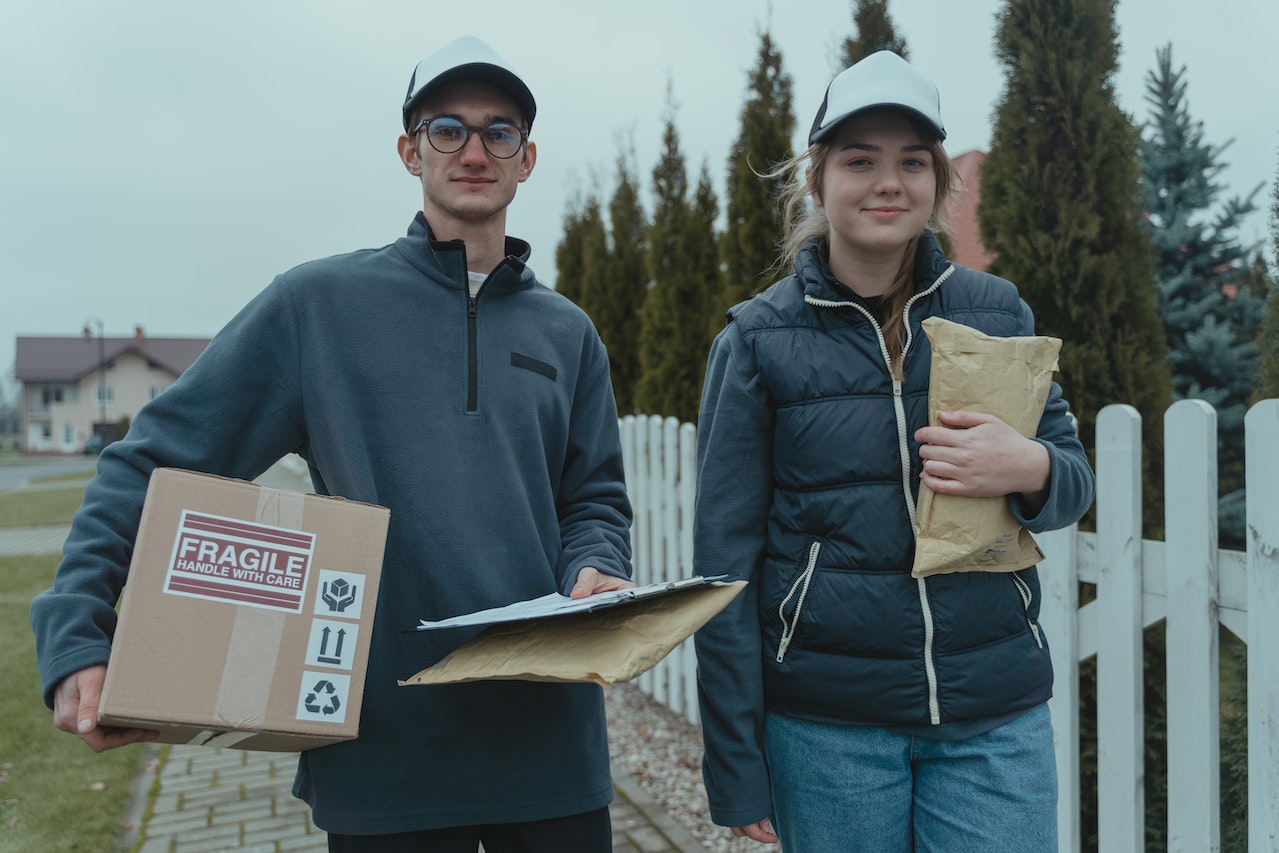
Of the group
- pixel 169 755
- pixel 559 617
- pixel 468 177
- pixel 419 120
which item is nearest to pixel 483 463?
pixel 559 617

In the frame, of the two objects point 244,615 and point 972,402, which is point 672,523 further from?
point 244,615

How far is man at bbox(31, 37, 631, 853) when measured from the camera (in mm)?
1731

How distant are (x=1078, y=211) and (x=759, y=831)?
3.02 meters

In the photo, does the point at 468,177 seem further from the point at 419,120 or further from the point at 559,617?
the point at 559,617

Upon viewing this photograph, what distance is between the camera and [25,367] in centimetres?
6531

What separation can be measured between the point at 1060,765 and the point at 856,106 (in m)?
2.18

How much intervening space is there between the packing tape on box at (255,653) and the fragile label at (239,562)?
0.02m

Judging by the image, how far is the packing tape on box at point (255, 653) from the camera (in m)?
1.41

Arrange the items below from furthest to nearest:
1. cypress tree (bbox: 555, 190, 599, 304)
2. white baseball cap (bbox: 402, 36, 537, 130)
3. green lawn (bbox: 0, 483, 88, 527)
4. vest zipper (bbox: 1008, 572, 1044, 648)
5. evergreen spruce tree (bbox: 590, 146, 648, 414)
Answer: green lawn (bbox: 0, 483, 88, 527) → cypress tree (bbox: 555, 190, 599, 304) → evergreen spruce tree (bbox: 590, 146, 648, 414) → white baseball cap (bbox: 402, 36, 537, 130) → vest zipper (bbox: 1008, 572, 1044, 648)

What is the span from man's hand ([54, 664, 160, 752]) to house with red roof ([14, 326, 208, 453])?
221ft

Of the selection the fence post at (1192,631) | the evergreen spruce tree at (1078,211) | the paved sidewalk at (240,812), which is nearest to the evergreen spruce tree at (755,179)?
the evergreen spruce tree at (1078,211)

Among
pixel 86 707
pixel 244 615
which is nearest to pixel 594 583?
pixel 244 615

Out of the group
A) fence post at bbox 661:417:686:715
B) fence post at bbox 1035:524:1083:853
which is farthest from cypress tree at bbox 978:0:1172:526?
fence post at bbox 661:417:686:715

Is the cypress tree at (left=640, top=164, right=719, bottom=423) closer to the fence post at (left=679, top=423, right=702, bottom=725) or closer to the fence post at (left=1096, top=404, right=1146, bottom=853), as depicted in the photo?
the fence post at (left=679, top=423, right=702, bottom=725)
